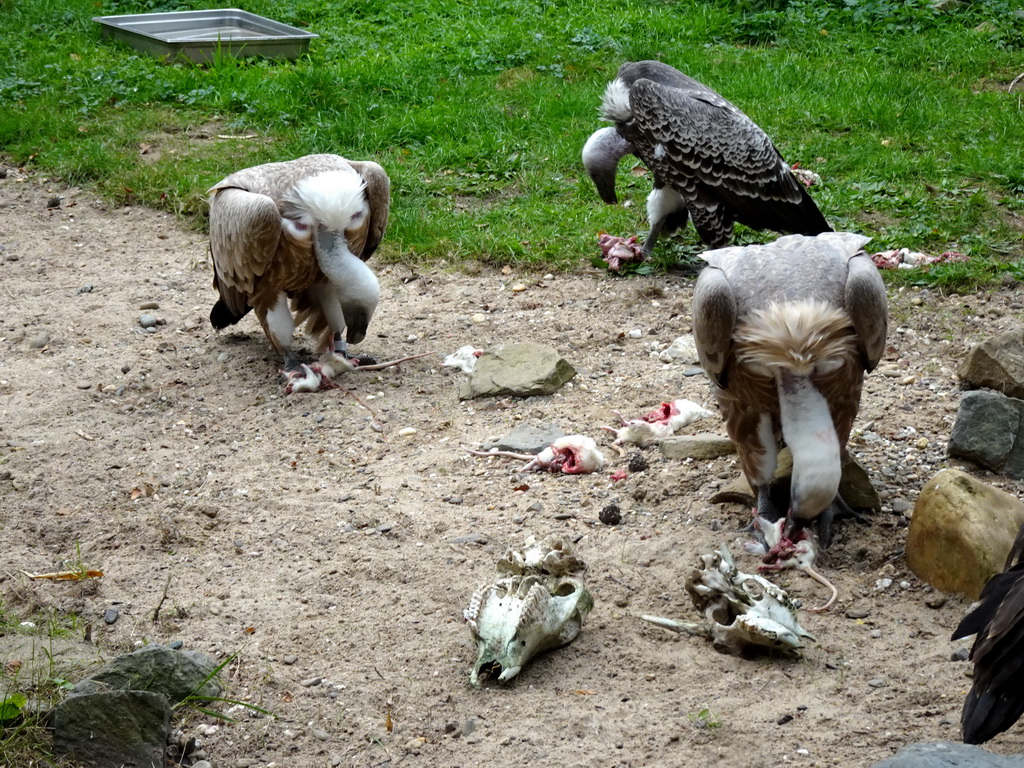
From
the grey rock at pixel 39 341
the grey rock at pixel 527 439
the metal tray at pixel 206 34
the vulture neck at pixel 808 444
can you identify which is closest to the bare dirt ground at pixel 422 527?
the grey rock at pixel 39 341

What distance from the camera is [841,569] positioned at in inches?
144

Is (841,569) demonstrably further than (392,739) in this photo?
Yes

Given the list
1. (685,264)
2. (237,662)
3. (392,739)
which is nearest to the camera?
(392,739)

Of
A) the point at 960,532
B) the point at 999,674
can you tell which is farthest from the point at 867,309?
the point at 999,674

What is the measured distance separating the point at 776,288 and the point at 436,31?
797 cm

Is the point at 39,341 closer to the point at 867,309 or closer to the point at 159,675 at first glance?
the point at 159,675

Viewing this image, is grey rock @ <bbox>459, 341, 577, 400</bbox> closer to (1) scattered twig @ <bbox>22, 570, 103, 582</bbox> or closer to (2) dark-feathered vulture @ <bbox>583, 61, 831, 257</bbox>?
(2) dark-feathered vulture @ <bbox>583, 61, 831, 257</bbox>

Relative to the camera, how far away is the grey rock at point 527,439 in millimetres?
4480

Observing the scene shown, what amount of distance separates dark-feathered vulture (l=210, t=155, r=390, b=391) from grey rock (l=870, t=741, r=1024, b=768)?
10.7 feet

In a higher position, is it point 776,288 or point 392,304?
point 776,288

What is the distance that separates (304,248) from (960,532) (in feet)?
10.0

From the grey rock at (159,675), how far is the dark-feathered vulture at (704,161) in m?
4.17

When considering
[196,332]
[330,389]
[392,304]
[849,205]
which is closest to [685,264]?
[849,205]

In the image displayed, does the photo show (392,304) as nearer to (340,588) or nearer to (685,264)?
(685,264)
